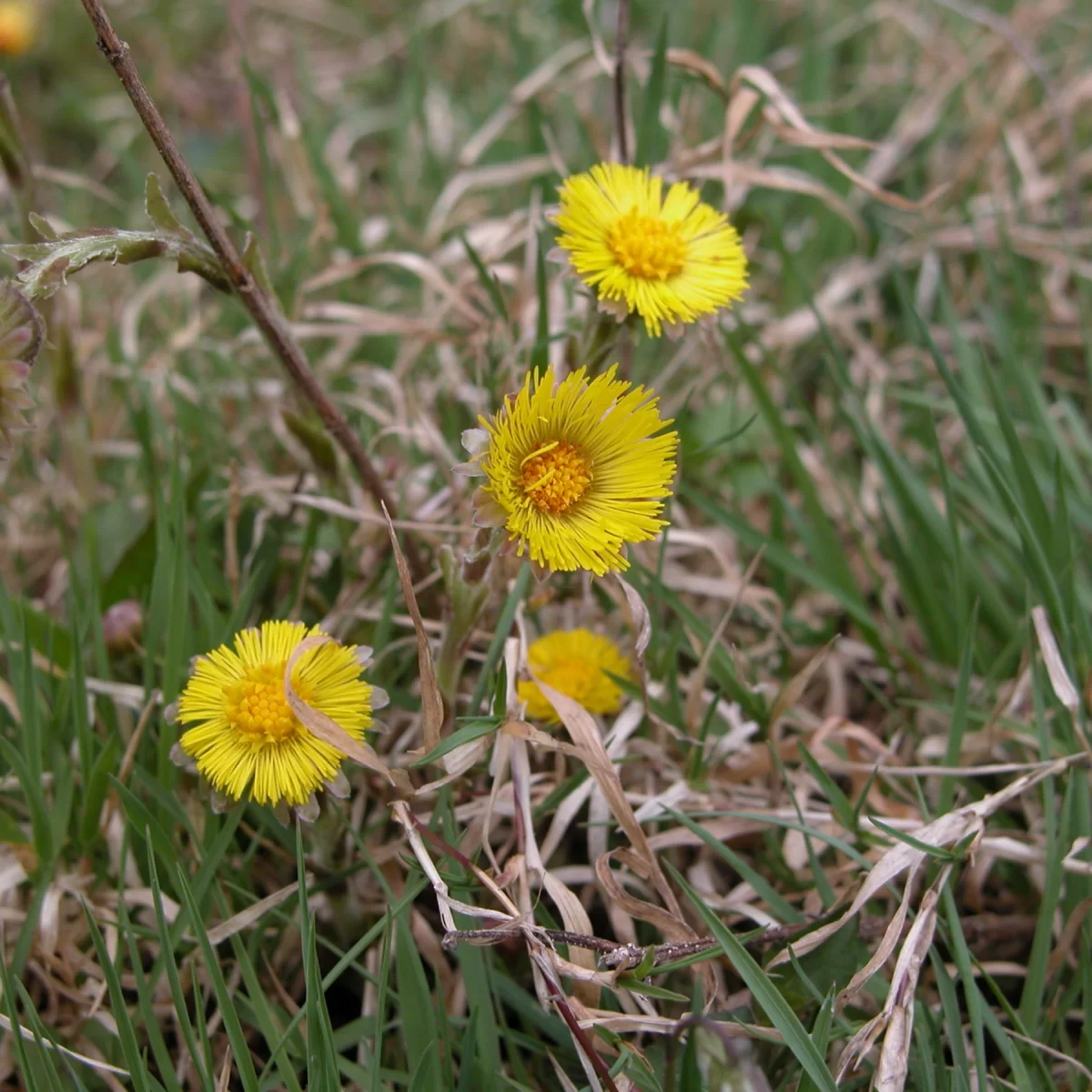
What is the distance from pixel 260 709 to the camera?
0.97m

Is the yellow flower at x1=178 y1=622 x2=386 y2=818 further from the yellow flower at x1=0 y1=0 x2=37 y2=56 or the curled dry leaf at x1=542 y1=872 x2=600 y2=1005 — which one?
the yellow flower at x1=0 y1=0 x2=37 y2=56

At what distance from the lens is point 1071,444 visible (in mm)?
1673

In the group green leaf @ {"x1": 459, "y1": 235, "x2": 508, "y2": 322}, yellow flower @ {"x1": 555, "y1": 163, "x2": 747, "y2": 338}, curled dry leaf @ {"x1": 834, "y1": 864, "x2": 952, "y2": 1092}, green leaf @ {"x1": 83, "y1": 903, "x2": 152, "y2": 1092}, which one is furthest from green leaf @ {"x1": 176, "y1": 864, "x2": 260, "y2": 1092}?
green leaf @ {"x1": 459, "y1": 235, "x2": 508, "y2": 322}

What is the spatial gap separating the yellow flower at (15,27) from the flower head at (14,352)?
65.4 inches

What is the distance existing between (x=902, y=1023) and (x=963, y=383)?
3.74 ft

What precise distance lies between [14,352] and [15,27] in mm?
1808

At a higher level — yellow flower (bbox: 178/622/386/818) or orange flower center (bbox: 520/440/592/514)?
orange flower center (bbox: 520/440/592/514)

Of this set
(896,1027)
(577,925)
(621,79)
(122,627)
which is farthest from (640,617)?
(621,79)

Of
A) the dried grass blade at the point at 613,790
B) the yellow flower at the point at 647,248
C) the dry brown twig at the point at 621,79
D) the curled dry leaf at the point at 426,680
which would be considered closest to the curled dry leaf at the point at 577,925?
the dried grass blade at the point at 613,790

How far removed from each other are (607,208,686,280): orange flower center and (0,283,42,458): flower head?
0.59m

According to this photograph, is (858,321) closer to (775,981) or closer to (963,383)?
(963,383)

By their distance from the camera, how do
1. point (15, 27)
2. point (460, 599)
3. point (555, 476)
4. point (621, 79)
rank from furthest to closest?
point (15, 27) → point (621, 79) → point (460, 599) → point (555, 476)

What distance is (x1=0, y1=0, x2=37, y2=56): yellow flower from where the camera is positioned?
7.07 feet

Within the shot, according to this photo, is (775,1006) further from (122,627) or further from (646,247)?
(122,627)
